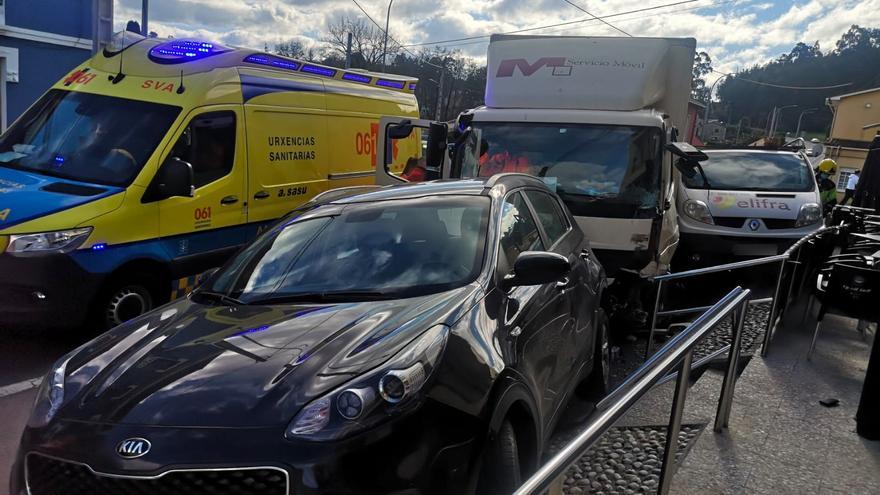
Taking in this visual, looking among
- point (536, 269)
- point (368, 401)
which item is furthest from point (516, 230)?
point (368, 401)

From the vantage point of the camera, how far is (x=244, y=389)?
235cm

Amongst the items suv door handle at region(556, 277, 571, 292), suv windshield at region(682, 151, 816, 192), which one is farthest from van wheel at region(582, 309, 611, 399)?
suv windshield at region(682, 151, 816, 192)

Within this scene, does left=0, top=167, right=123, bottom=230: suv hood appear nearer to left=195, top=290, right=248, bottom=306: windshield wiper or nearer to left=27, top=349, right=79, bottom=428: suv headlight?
left=195, top=290, right=248, bottom=306: windshield wiper

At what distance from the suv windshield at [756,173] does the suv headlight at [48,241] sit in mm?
7878

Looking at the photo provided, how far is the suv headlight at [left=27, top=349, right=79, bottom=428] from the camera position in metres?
2.52

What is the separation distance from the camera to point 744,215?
9047 millimetres

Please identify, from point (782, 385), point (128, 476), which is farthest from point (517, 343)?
point (782, 385)

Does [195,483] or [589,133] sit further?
[589,133]

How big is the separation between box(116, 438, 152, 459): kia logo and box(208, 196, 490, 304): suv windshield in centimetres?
114

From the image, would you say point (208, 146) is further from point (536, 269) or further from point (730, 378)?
point (730, 378)

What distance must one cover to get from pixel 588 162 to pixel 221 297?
14.6 ft

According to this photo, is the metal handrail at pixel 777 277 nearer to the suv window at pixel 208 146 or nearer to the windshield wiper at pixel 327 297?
the windshield wiper at pixel 327 297

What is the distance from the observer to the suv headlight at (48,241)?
4.95 meters

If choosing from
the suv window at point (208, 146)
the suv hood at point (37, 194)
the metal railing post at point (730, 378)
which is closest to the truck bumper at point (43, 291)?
the suv hood at point (37, 194)
